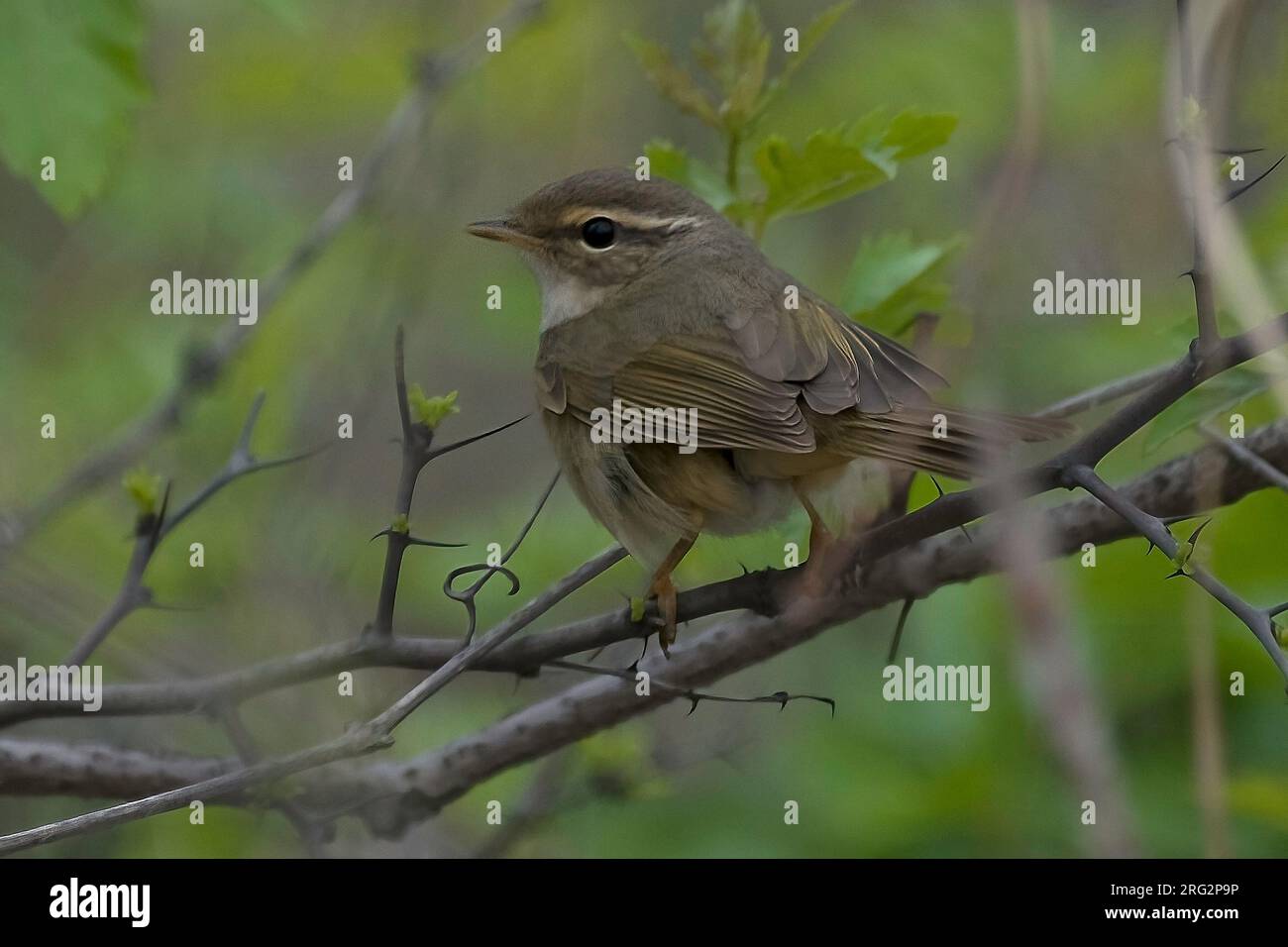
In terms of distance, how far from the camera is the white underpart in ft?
13.8

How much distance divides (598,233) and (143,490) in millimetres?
1629

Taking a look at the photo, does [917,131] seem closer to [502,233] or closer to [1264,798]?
[502,233]

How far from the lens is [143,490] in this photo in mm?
3129

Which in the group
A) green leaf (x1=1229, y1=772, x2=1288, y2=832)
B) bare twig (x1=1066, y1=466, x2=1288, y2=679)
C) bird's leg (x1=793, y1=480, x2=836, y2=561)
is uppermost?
bird's leg (x1=793, y1=480, x2=836, y2=561)

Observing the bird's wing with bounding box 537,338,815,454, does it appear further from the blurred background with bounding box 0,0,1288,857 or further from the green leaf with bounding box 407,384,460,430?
the green leaf with bounding box 407,384,460,430

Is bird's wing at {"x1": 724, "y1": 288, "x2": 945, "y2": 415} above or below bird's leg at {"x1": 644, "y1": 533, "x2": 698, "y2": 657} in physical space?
above

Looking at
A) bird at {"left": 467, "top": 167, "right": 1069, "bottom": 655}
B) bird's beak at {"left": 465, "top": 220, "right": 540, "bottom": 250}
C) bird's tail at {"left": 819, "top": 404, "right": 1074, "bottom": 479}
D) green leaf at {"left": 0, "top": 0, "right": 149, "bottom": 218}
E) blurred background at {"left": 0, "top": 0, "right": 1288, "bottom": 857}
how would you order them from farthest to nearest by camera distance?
bird's beak at {"left": 465, "top": 220, "right": 540, "bottom": 250}, blurred background at {"left": 0, "top": 0, "right": 1288, "bottom": 857}, bird at {"left": 467, "top": 167, "right": 1069, "bottom": 655}, green leaf at {"left": 0, "top": 0, "right": 149, "bottom": 218}, bird's tail at {"left": 819, "top": 404, "right": 1074, "bottom": 479}

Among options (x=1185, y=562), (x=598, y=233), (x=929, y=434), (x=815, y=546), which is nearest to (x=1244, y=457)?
(x=1185, y=562)

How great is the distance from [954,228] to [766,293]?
77.3 inches

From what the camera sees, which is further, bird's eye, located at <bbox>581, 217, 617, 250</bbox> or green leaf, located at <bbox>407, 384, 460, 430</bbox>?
bird's eye, located at <bbox>581, 217, 617, 250</bbox>

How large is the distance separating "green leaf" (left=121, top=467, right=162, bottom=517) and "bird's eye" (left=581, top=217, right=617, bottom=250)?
1.54 m

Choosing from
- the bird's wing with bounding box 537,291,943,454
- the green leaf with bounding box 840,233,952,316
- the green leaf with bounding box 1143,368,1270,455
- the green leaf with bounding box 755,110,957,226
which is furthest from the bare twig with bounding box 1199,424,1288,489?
the green leaf with bounding box 755,110,957,226
